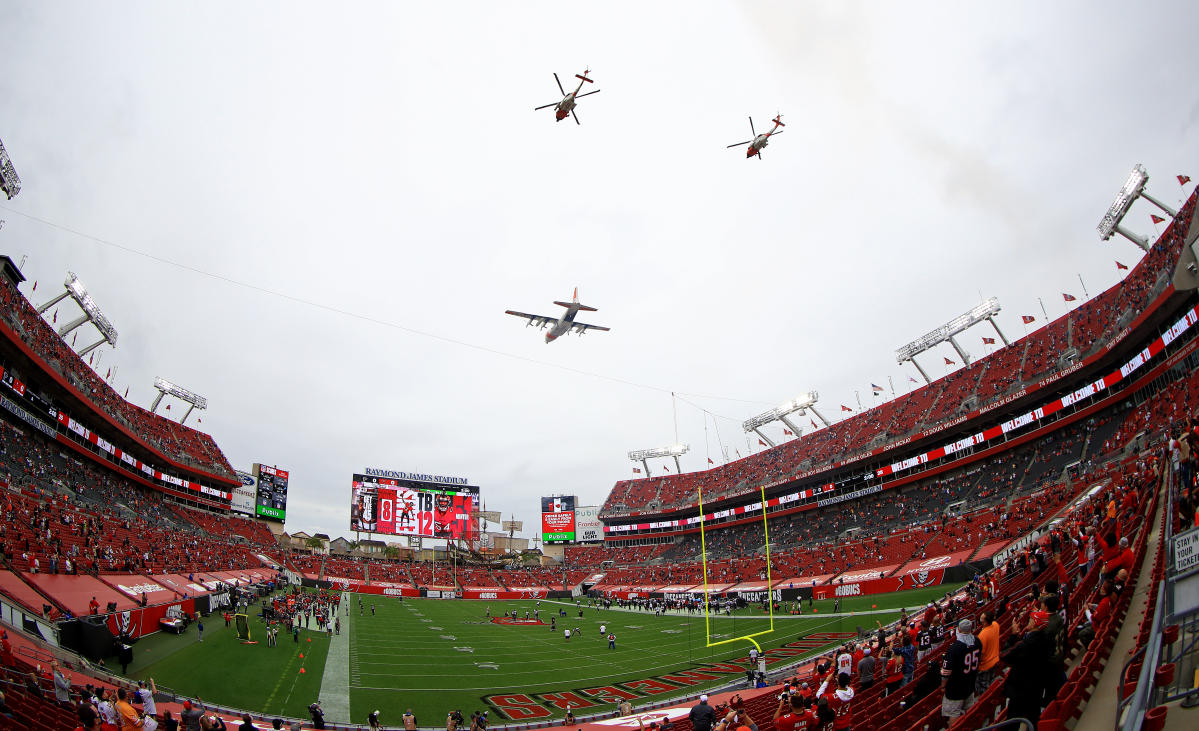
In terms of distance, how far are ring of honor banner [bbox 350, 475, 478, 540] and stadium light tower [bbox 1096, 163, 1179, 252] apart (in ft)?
252

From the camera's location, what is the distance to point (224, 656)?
27047 mm

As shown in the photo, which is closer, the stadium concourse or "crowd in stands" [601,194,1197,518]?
the stadium concourse

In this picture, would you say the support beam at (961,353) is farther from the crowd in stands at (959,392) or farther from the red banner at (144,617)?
the red banner at (144,617)

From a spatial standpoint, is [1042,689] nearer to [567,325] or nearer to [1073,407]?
[567,325]

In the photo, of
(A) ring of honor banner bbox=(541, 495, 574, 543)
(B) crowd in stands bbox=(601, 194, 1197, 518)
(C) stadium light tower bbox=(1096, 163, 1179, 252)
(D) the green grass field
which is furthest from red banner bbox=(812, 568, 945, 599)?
(A) ring of honor banner bbox=(541, 495, 574, 543)

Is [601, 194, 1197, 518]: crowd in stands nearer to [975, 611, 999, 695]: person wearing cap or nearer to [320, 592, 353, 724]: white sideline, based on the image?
[975, 611, 999, 695]: person wearing cap

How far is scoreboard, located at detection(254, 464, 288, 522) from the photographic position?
84.7 m

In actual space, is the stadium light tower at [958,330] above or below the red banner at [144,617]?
above

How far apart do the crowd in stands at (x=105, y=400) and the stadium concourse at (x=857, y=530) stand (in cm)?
41

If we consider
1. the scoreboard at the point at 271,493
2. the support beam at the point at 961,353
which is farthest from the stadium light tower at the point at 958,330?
the scoreboard at the point at 271,493

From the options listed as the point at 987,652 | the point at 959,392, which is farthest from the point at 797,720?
the point at 959,392

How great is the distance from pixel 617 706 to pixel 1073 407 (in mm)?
44233

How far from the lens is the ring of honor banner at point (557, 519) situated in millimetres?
94500

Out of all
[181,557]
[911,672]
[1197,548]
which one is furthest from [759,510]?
[1197,548]
